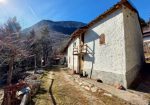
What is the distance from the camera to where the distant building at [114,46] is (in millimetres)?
13422

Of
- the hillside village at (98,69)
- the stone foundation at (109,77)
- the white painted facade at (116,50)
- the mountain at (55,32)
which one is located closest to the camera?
the hillside village at (98,69)

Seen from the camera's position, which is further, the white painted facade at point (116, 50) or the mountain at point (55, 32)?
the mountain at point (55, 32)

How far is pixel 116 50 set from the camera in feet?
46.4

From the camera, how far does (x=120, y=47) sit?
1366cm

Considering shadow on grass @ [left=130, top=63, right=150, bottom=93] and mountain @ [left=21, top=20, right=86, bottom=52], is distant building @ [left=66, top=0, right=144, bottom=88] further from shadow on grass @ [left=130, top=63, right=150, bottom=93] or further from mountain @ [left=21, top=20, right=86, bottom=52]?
mountain @ [left=21, top=20, right=86, bottom=52]

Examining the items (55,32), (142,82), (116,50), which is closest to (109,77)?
(116,50)

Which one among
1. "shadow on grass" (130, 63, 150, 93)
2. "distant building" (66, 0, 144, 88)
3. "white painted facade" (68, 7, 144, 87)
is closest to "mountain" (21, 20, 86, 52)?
"distant building" (66, 0, 144, 88)

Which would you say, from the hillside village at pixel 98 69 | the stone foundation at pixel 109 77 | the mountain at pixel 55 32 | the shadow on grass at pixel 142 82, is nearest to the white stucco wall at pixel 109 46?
the hillside village at pixel 98 69

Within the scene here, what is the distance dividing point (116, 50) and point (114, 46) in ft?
1.76

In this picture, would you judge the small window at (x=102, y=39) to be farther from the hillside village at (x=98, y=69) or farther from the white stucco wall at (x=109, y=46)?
the white stucco wall at (x=109, y=46)

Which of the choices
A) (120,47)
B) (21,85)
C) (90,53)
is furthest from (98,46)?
(21,85)

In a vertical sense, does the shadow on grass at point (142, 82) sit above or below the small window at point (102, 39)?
below

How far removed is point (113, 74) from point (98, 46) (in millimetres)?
4286

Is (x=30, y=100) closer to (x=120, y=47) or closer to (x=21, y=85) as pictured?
(x=21, y=85)
